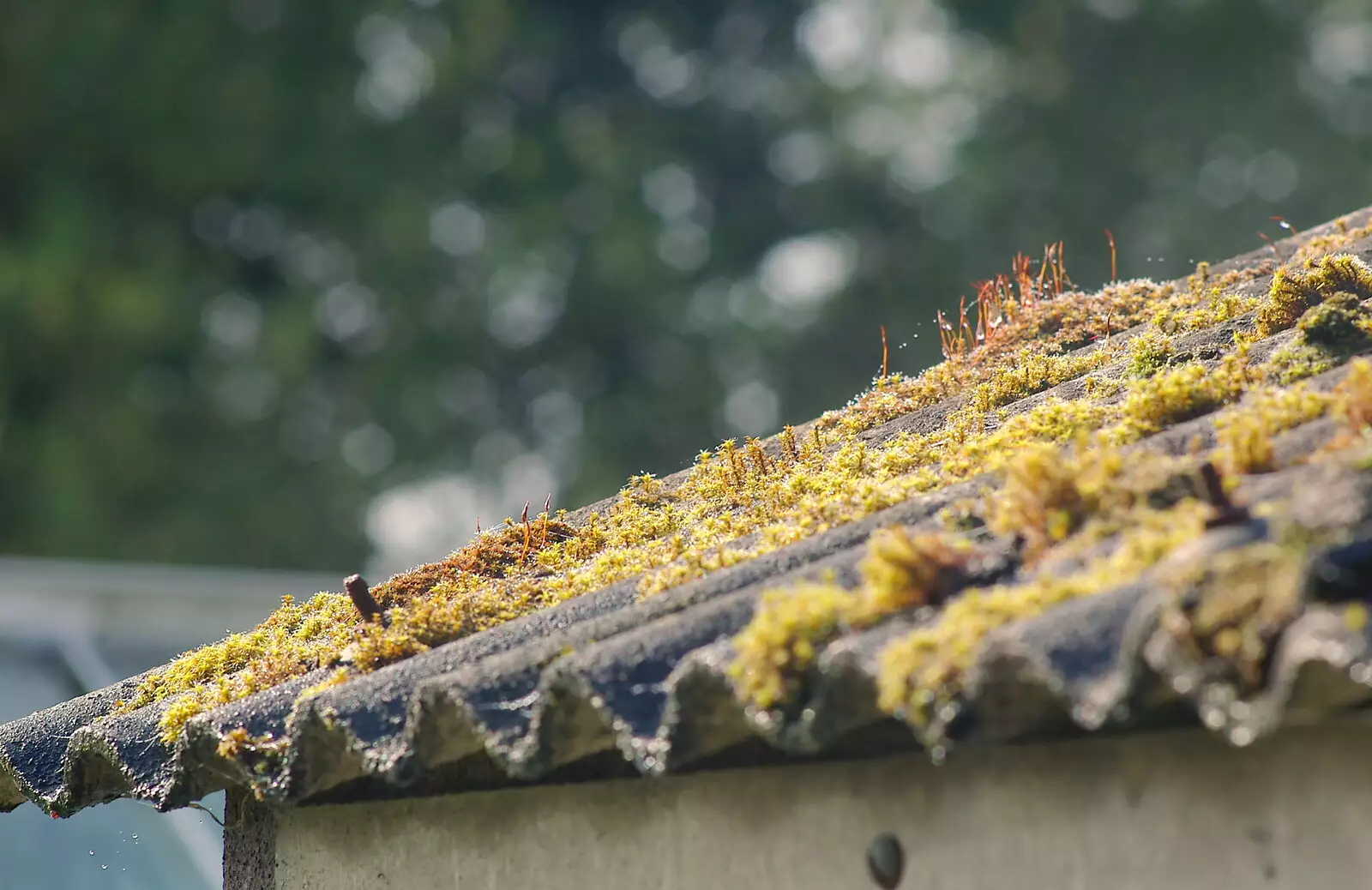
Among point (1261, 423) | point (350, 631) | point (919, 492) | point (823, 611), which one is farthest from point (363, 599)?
point (1261, 423)

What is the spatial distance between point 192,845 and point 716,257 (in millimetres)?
17420

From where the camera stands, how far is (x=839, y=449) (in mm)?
3633

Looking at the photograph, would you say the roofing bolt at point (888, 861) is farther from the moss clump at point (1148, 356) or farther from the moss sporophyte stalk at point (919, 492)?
the moss clump at point (1148, 356)

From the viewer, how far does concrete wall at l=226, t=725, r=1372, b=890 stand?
179cm

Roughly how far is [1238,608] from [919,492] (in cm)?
132

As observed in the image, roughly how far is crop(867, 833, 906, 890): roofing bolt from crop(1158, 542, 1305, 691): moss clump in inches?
30.8

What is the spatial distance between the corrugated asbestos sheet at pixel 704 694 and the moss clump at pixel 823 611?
0.11 feet

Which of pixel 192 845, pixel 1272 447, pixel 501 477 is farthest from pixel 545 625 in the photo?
pixel 501 477

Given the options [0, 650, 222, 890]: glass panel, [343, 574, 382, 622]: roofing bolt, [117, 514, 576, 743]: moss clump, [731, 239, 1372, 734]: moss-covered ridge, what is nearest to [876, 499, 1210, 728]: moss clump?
[731, 239, 1372, 734]: moss-covered ridge

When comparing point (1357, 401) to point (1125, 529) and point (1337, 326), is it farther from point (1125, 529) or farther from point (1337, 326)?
point (1337, 326)

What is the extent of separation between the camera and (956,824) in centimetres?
212

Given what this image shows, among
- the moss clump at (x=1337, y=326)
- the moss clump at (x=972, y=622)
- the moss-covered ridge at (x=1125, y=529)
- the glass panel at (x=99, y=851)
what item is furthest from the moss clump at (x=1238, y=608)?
the glass panel at (x=99, y=851)

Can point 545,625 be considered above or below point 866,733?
above

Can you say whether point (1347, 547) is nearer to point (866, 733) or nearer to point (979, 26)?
point (866, 733)
